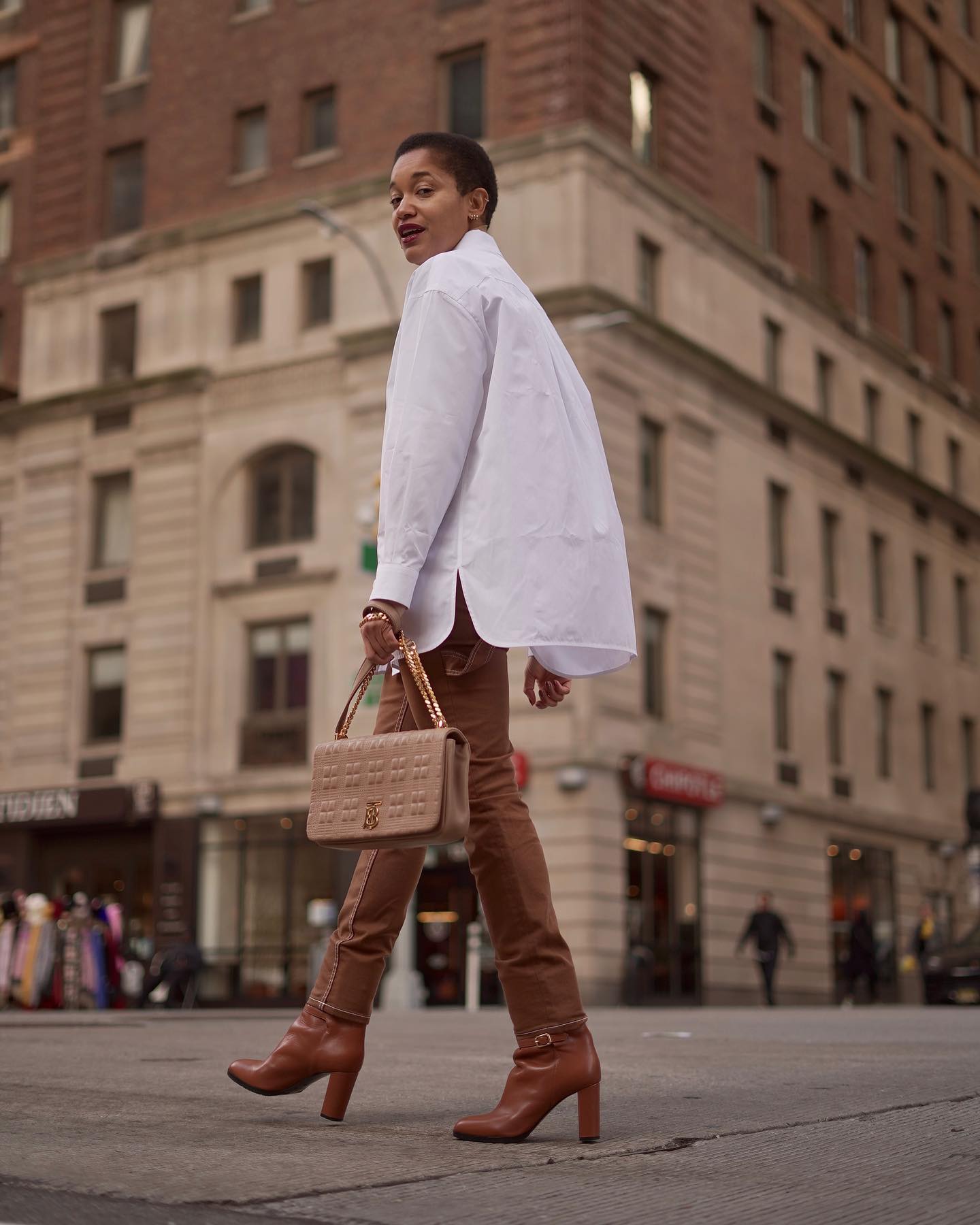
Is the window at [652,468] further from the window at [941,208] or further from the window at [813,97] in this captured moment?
the window at [941,208]

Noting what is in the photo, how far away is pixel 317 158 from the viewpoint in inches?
1266

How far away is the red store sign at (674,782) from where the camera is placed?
2820 centimetres

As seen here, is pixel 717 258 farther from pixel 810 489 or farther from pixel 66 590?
pixel 66 590

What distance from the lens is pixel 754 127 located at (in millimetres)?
35062

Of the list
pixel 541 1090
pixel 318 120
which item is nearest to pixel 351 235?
pixel 318 120

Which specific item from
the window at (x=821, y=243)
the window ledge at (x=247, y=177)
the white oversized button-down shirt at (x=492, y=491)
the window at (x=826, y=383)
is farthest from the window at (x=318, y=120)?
the white oversized button-down shirt at (x=492, y=491)

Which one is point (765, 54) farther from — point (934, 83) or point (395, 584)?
point (395, 584)

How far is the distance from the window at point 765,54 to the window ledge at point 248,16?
32.8 feet

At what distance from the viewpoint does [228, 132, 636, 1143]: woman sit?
4.14 meters

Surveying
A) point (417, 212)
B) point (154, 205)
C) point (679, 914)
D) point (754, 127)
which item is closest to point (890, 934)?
point (679, 914)

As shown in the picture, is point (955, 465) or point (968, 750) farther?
point (955, 465)

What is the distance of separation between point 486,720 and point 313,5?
30998 mm

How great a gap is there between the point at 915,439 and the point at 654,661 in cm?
1404

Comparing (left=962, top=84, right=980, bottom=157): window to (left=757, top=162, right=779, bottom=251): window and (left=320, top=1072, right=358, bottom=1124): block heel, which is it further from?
(left=320, top=1072, right=358, bottom=1124): block heel
